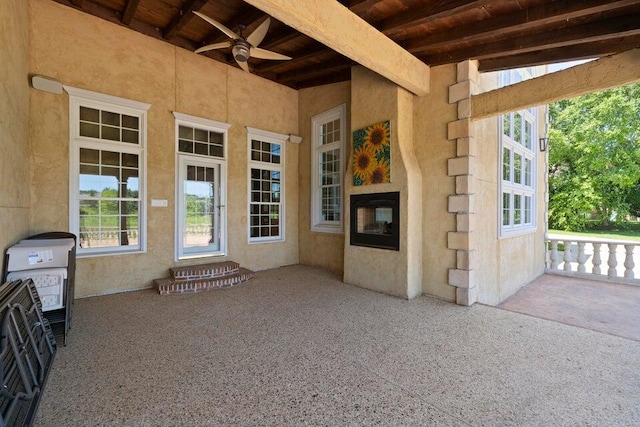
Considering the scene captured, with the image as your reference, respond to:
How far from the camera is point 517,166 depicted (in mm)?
5176

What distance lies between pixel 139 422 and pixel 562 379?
2848mm

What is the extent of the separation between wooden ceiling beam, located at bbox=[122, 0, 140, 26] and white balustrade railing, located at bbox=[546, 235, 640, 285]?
8649 mm

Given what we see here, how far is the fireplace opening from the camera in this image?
409 centimetres

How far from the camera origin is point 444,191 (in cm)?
392

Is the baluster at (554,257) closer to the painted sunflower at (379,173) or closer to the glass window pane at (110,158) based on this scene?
the painted sunflower at (379,173)

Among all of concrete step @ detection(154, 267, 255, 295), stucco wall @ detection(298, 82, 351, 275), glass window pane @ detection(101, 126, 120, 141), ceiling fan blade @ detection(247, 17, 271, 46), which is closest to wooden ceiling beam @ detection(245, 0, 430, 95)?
ceiling fan blade @ detection(247, 17, 271, 46)

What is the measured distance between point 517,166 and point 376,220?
9.51ft

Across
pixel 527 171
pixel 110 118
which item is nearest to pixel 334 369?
pixel 110 118

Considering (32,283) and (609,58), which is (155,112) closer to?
(32,283)

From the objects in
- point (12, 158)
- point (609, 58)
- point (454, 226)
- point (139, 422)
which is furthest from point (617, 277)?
point (12, 158)

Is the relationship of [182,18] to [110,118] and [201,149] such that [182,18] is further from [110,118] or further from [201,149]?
[201,149]

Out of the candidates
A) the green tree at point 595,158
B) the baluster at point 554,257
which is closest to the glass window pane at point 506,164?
the baluster at point 554,257

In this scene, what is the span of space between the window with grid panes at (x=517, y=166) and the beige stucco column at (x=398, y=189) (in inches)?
59.6

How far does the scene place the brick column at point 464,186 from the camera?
3664 mm
